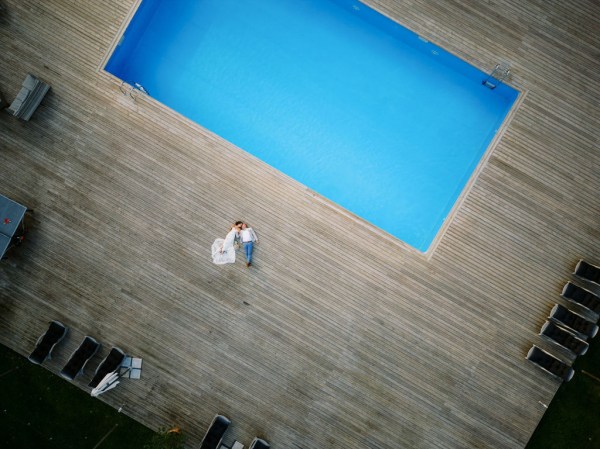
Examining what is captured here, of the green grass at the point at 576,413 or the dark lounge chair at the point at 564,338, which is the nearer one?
the dark lounge chair at the point at 564,338

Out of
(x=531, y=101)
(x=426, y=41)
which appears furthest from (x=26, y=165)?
(x=531, y=101)

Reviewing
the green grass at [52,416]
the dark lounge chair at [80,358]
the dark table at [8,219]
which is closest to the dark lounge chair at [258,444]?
the green grass at [52,416]

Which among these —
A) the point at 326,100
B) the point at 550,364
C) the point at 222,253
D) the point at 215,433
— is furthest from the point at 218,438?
the point at 326,100

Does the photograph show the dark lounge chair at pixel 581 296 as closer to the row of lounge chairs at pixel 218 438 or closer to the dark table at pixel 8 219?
the row of lounge chairs at pixel 218 438

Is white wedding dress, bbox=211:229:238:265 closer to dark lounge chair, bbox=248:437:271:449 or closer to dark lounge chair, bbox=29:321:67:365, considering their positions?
dark lounge chair, bbox=29:321:67:365

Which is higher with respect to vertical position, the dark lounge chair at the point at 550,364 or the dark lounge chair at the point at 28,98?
the dark lounge chair at the point at 550,364

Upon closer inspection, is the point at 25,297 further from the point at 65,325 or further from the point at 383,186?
the point at 383,186

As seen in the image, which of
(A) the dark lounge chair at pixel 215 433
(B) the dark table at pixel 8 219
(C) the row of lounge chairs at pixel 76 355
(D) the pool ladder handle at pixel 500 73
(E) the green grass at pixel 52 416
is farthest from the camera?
(E) the green grass at pixel 52 416
